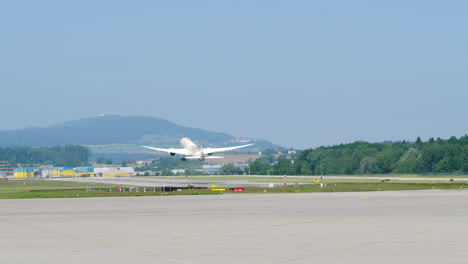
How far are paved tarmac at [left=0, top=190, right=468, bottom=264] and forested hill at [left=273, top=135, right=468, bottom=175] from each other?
115 meters

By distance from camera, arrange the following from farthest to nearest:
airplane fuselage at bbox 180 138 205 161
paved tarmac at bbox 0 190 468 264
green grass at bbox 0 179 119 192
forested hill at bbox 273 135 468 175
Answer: forested hill at bbox 273 135 468 175, airplane fuselage at bbox 180 138 205 161, green grass at bbox 0 179 119 192, paved tarmac at bbox 0 190 468 264

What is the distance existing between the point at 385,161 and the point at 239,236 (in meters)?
144

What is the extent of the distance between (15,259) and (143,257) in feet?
12.1

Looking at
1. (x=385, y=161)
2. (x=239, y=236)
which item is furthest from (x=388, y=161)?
(x=239, y=236)

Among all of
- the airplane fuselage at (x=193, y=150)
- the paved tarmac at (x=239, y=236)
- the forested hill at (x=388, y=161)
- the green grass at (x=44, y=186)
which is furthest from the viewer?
the forested hill at (x=388, y=161)

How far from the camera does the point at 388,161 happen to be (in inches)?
6658

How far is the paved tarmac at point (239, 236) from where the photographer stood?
22.9 m

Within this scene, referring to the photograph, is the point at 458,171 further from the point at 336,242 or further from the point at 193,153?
the point at 336,242

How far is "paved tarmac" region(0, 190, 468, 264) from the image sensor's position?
2289 cm

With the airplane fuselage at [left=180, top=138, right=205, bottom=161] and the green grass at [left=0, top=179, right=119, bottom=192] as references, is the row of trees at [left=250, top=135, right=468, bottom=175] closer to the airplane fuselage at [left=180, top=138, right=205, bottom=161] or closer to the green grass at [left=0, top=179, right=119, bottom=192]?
the airplane fuselage at [left=180, top=138, right=205, bottom=161]

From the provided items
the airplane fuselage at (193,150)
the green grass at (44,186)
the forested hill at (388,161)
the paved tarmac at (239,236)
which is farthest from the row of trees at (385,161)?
the paved tarmac at (239,236)

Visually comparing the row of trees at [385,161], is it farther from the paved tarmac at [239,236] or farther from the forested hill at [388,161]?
the paved tarmac at [239,236]

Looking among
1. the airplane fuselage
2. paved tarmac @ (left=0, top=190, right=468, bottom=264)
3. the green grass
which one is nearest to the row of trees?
the airplane fuselage

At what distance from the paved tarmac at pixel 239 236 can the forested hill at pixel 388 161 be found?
4546 inches
